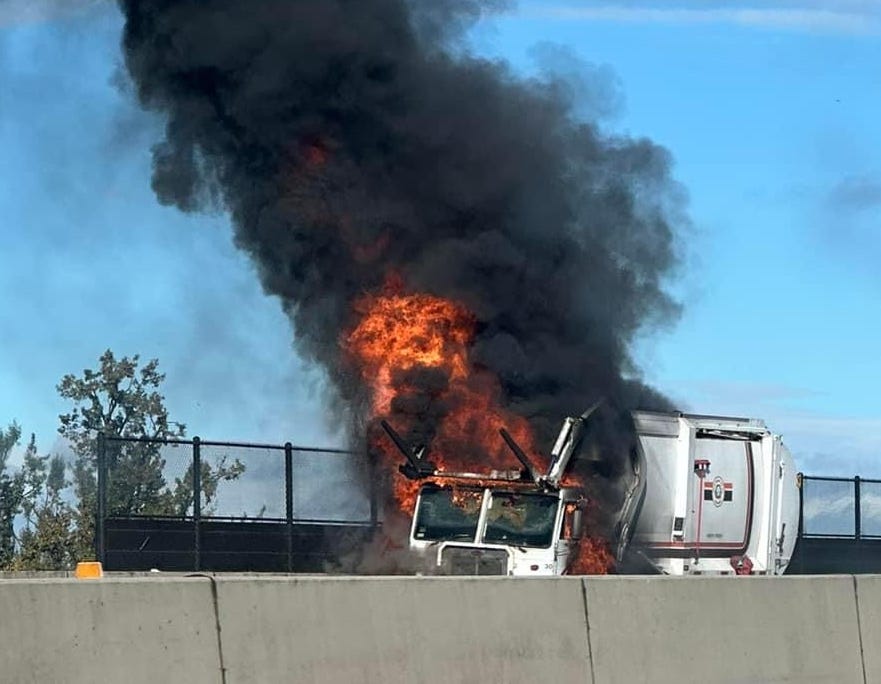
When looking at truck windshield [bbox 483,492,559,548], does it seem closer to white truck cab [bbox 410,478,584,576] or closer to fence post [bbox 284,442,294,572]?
white truck cab [bbox 410,478,584,576]

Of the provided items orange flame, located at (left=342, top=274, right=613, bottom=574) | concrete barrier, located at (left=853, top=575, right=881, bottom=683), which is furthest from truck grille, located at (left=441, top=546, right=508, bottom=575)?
concrete barrier, located at (left=853, top=575, right=881, bottom=683)

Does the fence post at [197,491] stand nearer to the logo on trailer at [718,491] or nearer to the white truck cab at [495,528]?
the white truck cab at [495,528]

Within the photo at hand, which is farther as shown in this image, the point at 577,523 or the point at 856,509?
the point at 856,509

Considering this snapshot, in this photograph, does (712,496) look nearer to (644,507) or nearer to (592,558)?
(644,507)

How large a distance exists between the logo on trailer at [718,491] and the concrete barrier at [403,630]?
37.6ft

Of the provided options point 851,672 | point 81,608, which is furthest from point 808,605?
point 81,608

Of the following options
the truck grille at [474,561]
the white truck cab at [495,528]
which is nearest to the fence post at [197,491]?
the white truck cab at [495,528]

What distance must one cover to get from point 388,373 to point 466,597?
1130 centimetres

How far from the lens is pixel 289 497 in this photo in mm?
22047

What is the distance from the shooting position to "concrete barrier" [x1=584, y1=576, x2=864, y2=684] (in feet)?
36.9

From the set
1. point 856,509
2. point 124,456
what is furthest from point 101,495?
point 856,509

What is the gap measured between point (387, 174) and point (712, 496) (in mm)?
6593

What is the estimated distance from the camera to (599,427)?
67.3ft

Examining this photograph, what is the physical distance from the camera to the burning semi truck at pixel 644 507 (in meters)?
18.6
